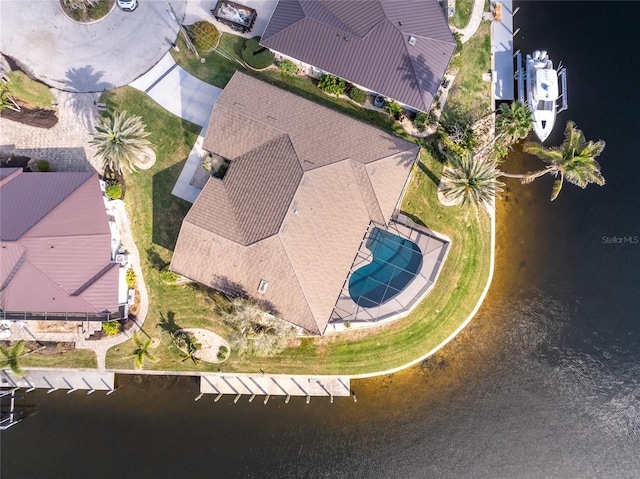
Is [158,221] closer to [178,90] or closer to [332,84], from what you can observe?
[178,90]

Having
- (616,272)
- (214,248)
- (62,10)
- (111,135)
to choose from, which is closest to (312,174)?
(214,248)

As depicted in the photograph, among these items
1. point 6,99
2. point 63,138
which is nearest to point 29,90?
point 6,99

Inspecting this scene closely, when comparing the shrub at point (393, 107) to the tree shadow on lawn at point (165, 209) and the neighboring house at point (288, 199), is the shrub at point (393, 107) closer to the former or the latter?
the neighboring house at point (288, 199)

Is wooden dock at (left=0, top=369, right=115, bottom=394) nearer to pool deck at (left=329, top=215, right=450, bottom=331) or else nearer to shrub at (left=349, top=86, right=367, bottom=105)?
pool deck at (left=329, top=215, right=450, bottom=331)

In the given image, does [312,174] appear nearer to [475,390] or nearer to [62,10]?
[475,390]

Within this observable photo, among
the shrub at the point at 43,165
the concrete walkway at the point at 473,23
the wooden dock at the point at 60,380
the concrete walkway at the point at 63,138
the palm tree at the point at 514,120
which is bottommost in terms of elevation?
the wooden dock at the point at 60,380

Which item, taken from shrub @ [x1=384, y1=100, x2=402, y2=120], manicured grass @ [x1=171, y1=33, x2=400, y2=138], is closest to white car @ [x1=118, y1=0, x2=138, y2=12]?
manicured grass @ [x1=171, y1=33, x2=400, y2=138]

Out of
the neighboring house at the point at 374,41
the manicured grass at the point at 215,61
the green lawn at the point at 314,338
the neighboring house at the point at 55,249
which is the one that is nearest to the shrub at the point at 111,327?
the green lawn at the point at 314,338
